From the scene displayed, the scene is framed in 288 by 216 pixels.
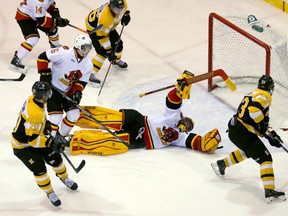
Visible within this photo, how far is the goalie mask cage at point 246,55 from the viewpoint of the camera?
21.6 feet

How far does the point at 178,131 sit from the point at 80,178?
0.82 m

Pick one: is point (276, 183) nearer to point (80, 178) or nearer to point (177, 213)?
point (177, 213)

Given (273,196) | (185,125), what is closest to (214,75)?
(185,125)

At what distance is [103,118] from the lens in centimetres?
615

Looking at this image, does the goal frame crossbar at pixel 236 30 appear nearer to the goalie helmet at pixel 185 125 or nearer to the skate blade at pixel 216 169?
the goalie helmet at pixel 185 125

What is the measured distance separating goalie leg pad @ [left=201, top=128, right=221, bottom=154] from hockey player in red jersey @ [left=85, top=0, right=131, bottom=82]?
1.40 m

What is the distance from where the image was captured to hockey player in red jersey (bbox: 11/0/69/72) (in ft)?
23.3

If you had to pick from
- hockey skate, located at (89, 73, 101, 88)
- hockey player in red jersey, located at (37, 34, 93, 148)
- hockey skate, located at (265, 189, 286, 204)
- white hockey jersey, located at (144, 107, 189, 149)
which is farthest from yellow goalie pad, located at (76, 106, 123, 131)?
hockey skate, located at (265, 189, 286, 204)

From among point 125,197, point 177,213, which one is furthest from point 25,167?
point 177,213

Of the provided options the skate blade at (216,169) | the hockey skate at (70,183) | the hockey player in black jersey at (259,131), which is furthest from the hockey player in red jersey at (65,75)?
the hockey player in black jersey at (259,131)

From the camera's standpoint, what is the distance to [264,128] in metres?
5.55

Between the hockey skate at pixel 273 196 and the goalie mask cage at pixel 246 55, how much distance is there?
107 centimetres

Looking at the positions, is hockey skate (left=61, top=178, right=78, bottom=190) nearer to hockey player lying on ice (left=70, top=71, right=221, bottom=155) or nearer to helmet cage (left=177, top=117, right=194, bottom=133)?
hockey player lying on ice (left=70, top=71, right=221, bottom=155)

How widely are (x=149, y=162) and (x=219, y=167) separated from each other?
20.7 inches
